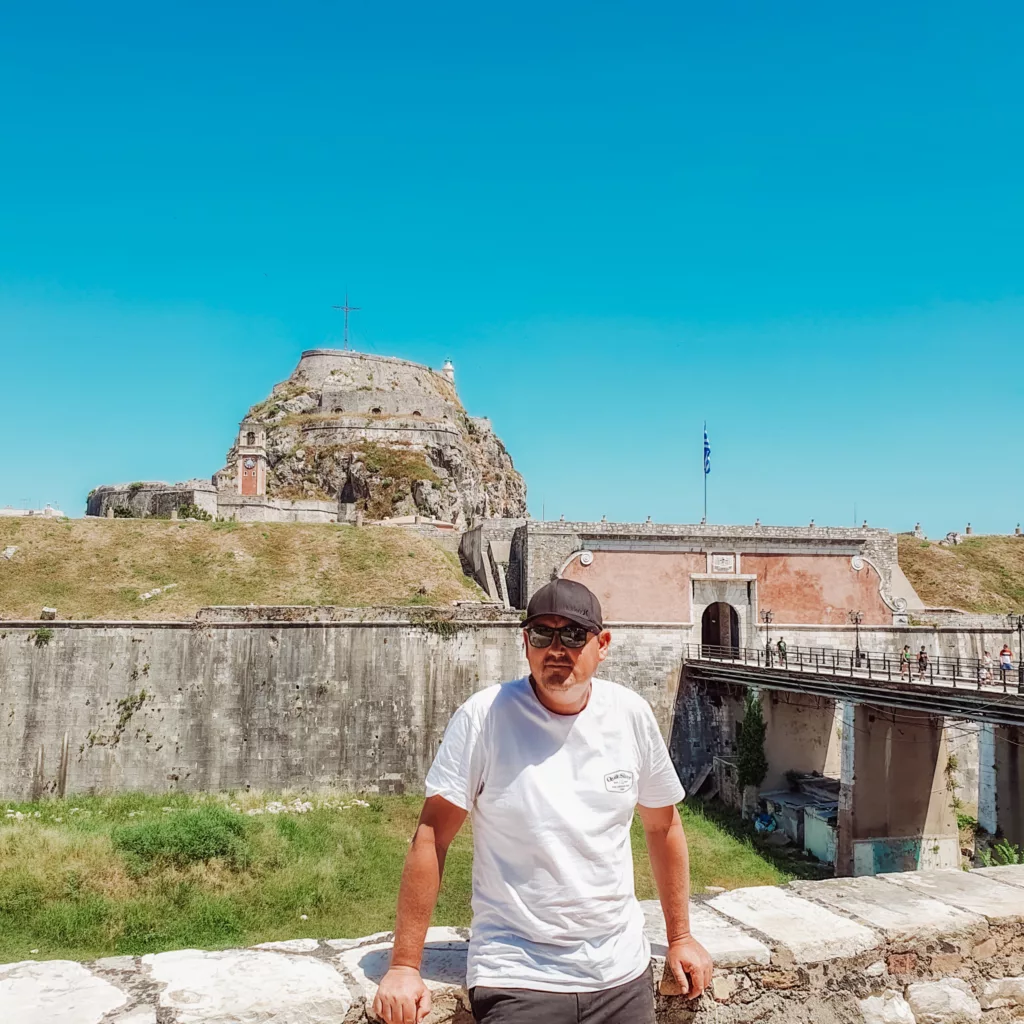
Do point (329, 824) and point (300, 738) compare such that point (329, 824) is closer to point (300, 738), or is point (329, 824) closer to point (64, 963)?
point (300, 738)

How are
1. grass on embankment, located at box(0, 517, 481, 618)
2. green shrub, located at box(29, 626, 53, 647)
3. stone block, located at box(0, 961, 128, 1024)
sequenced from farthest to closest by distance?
grass on embankment, located at box(0, 517, 481, 618) < green shrub, located at box(29, 626, 53, 647) < stone block, located at box(0, 961, 128, 1024)

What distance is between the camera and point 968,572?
45.2m

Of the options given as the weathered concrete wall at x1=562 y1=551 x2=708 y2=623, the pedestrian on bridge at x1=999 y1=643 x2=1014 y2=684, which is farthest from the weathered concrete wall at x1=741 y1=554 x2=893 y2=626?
the pedestrian on bridge at x1=999 y1=643 x2=1014 y2=684

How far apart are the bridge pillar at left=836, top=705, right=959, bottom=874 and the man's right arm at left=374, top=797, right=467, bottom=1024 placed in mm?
17732

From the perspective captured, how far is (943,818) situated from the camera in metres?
19.2

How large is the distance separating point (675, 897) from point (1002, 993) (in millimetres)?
1876

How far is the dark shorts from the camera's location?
289 centimetres

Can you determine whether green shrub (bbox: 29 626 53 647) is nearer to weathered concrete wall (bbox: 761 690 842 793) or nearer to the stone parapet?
weathered concrete wall (bbox: 761 690 842 793)

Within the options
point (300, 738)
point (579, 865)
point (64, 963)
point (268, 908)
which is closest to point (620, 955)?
point (579, 865)

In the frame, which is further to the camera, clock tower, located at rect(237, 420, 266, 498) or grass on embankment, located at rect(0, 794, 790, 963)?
clock tower, located at rect(237, 420, 266, 498)

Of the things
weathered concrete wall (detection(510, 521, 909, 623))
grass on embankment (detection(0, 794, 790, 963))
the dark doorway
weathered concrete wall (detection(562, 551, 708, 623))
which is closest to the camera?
grass on embankment (detection(0, 794, 790, 963))

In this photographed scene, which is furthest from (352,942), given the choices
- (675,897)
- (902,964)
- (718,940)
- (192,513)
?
(192,513)

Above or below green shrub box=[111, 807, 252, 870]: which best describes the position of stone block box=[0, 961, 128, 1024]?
above

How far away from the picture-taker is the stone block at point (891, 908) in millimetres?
3945
